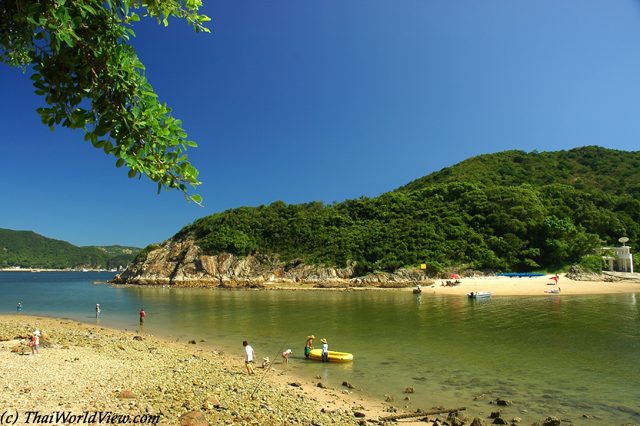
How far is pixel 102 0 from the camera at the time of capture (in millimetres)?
3271

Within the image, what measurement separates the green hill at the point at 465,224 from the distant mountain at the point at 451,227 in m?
0.20

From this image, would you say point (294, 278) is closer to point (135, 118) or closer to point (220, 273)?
point (220, 273)

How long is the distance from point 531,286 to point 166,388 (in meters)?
48.6

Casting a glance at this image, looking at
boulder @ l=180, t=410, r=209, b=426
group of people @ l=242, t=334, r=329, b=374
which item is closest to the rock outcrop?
group of people @ l=242, t=334, r=329, b=374

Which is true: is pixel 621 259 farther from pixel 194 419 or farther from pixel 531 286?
pixel 194 419

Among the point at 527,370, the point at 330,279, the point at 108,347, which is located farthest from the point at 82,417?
the point at 330,279

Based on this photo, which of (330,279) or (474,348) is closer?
(474,348)

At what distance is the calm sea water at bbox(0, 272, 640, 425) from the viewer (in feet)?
33.5

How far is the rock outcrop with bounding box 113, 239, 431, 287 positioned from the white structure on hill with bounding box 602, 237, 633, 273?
30.9 m

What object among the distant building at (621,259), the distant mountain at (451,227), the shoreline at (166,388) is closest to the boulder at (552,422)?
the shoreline at (166,388)

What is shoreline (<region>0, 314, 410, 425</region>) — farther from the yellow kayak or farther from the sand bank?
the sand bank

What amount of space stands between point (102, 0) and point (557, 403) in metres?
13.5

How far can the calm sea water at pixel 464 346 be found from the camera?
10219 millimetres

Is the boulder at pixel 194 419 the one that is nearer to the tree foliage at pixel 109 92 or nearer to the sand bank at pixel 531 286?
the tree foliage at pixel 109 92
